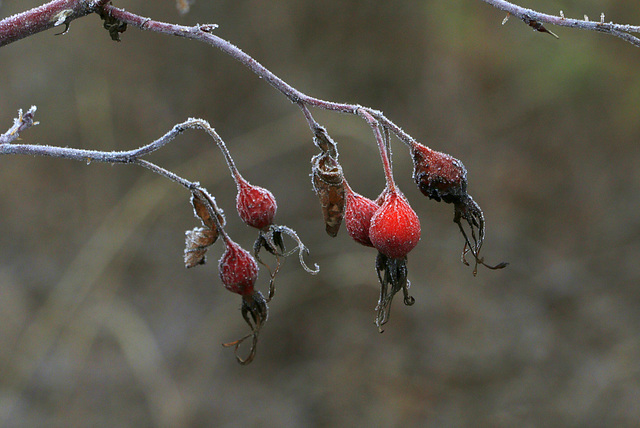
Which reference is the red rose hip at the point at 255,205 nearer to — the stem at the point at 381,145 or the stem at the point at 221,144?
the stem at the point at 221,144

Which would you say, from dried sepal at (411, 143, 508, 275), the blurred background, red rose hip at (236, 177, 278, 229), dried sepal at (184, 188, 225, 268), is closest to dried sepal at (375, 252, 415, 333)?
dried sepal at (411, 143, 508, 275)

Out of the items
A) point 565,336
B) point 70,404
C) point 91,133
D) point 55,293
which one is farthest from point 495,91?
point 70,404

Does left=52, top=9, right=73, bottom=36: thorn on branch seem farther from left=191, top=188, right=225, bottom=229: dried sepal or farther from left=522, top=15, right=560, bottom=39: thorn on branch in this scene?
left=522, top=15, right=560, bottom=39: thorn on branch

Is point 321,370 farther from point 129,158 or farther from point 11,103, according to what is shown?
point 129,158

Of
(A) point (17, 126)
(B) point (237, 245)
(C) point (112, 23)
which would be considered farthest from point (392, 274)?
(A) point (17, 126)

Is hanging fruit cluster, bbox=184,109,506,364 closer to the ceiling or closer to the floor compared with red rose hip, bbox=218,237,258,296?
closer to the ceiling

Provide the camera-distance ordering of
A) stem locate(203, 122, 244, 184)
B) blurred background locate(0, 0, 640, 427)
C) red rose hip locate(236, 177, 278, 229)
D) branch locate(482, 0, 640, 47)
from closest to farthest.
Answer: branch locate(482, 0, 640, 47)
stem locate(203, 122, 244, 184)
red rose hip locate(236, 177, 278, 229)
blurred background locate(0, 0, 640, 427)

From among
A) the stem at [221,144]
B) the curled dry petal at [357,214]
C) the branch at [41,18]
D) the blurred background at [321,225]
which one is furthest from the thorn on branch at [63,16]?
the blurred background at [321,225]

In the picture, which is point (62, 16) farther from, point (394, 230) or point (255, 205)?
point (394, 230)
